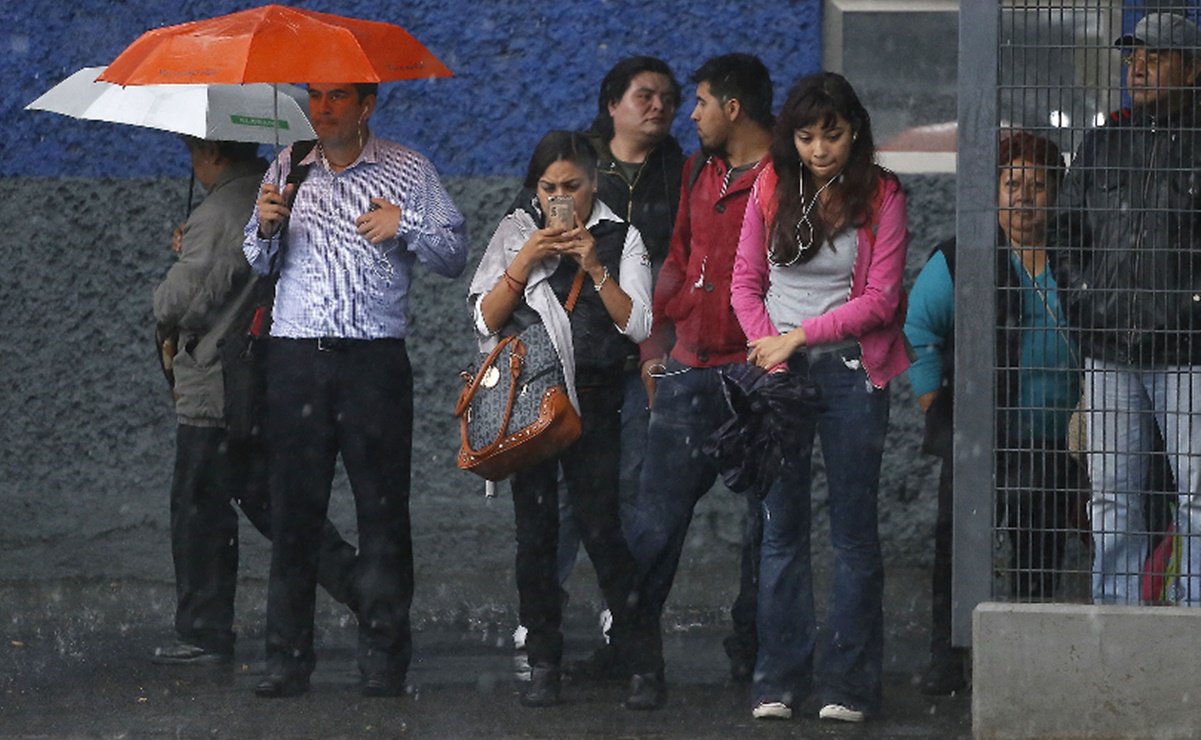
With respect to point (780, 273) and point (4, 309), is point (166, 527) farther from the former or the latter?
point (780, 273)

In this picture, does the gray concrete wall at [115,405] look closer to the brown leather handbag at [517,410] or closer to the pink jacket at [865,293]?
the brown leather handbag at [517,410]

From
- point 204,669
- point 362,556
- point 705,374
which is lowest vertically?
point 204,669

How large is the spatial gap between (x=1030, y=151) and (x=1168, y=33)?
50cm

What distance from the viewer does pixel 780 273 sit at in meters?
5.91

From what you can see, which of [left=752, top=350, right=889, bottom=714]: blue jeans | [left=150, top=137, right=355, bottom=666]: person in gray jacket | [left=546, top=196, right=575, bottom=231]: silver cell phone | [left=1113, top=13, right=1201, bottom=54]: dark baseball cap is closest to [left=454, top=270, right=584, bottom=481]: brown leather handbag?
[left=546, top=196, right=575, bottom=231]: silver cell phone

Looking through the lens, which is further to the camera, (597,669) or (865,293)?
(597,669)

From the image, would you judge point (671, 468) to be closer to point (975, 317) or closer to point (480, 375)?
point (480, 375)

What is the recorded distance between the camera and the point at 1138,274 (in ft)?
18.4

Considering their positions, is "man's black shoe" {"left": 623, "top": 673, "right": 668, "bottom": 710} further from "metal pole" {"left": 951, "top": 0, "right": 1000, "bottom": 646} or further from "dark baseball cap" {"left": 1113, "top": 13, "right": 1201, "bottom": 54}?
"dark baseball cap" {"left": 1113, "top": 13, "right": 1201, "bottom": 54}

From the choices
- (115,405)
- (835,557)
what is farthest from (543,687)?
(115,405)

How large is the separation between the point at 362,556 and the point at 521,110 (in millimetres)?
2759

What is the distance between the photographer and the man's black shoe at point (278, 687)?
624 cm

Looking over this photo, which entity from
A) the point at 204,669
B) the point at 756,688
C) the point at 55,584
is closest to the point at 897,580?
the point at 756,688

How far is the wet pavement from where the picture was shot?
5852 millimetres
